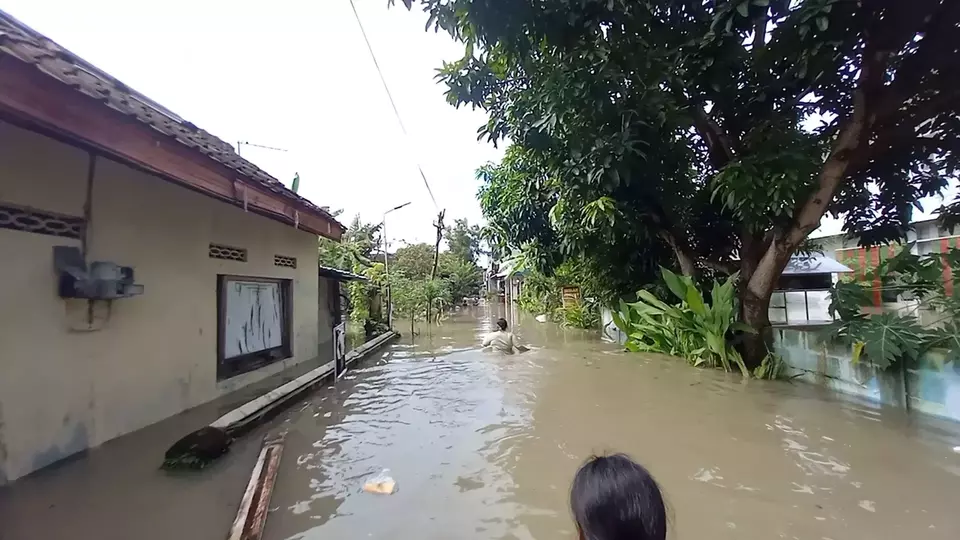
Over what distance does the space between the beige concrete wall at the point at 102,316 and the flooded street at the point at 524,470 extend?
0.33 m

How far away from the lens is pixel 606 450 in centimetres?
251

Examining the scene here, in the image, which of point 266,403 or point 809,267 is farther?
point 809,267

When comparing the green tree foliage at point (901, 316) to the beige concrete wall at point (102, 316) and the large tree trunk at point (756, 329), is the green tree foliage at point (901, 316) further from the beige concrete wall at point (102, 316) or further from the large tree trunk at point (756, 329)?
the beige concrete wall at point (102, 316)

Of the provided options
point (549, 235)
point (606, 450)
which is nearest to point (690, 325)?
point (549, 235)

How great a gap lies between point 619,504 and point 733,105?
327 inches

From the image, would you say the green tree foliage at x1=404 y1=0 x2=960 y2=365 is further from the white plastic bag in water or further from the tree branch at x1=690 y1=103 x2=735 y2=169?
the white plastic bag in water

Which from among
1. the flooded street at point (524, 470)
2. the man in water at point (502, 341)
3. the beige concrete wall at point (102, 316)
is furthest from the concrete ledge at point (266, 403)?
the man in water at point (502, 341)

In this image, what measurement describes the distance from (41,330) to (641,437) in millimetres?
5246

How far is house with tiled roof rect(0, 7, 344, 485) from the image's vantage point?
3361 mm

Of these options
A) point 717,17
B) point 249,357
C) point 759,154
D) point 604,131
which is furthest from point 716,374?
point 249,357

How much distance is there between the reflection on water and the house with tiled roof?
1.53 metres

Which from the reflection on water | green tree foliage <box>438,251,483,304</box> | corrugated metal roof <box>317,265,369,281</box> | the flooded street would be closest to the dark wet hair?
the flooded street

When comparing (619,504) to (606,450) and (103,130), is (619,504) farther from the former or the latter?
(103,130)

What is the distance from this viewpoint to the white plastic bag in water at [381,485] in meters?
3.74
